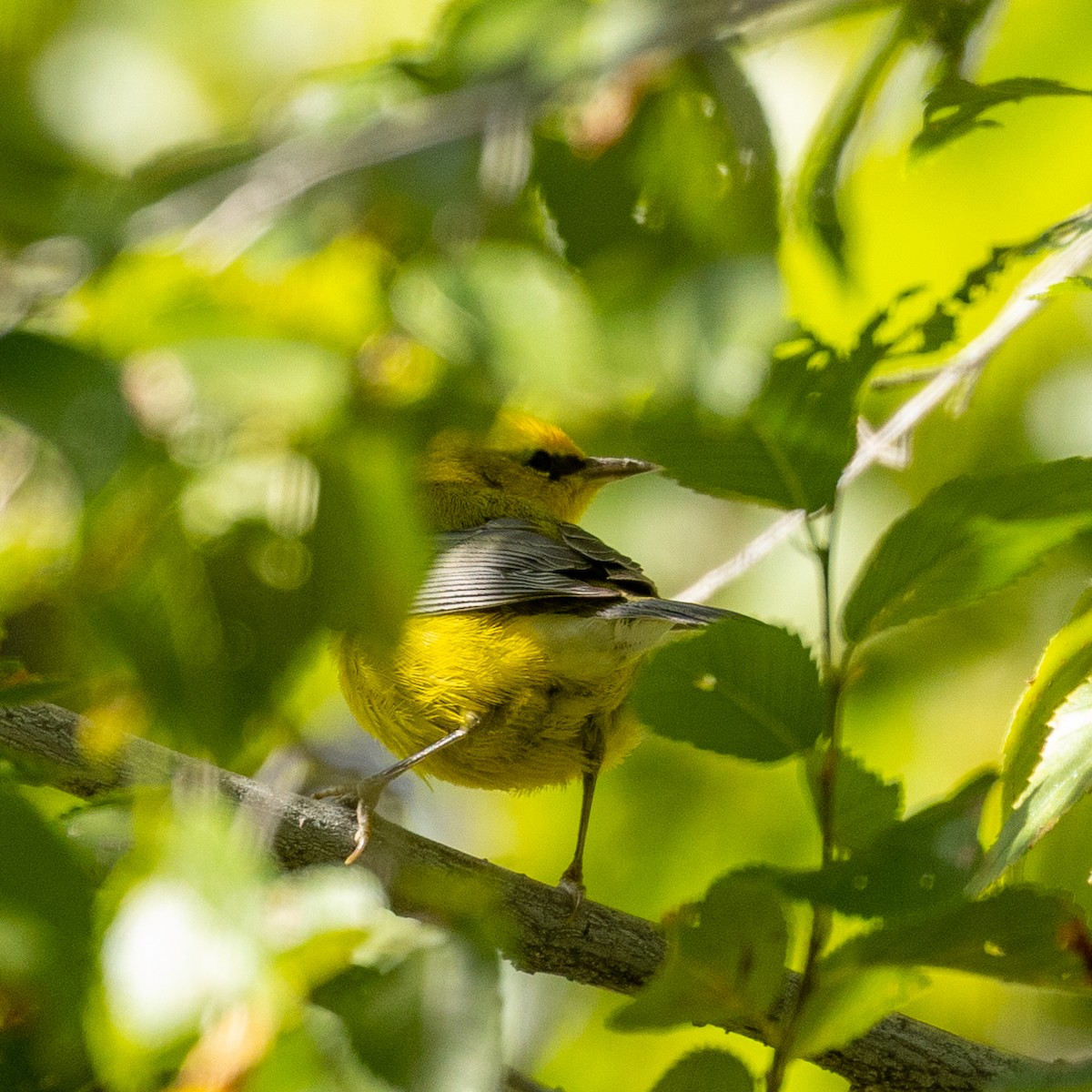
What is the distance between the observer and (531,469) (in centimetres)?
494

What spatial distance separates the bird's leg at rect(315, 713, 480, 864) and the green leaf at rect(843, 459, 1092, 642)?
133 centimetres

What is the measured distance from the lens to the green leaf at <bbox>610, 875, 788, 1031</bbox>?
1.63m

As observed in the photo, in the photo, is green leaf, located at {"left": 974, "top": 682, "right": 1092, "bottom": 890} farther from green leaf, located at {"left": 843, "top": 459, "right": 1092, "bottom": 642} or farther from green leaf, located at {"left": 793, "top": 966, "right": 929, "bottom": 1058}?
green leaf, located at {"left": 843, "top": 459, "right": 1092, "bottom": 642}

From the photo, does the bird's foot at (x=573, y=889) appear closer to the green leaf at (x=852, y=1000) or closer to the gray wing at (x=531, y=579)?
the gray wing at (x=531, y=579)

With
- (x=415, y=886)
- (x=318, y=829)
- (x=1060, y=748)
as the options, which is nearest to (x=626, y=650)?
(x=318, y=829)

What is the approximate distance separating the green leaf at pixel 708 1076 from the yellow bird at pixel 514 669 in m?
1.79

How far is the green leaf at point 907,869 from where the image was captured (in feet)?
4.87

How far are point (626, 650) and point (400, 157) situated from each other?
1887 millimetres

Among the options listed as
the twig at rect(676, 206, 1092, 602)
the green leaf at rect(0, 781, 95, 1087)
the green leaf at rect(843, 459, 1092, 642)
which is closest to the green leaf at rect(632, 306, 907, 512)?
the green leaf at rect(843, 459, 1092, 642)

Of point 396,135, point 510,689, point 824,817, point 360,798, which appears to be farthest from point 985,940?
point 510,689

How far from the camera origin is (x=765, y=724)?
1.72m

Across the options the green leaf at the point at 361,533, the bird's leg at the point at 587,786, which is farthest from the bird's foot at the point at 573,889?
the green leaf at the point at 361,533

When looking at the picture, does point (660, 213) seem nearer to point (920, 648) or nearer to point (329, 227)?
point (329, 227)

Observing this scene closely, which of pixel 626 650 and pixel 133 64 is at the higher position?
pixel 133 64
